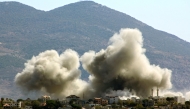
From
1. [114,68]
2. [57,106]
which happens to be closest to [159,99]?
[114,68]

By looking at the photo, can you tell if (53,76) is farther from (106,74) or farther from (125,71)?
(125,71)

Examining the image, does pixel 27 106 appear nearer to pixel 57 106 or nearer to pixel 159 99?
pixel 57 106

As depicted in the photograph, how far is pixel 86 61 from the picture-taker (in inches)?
3868

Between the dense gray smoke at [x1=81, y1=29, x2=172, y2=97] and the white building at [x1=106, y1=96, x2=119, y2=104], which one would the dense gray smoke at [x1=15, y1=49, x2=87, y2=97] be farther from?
the white building at [x1=106, y1=96, x2=119, y2=104]

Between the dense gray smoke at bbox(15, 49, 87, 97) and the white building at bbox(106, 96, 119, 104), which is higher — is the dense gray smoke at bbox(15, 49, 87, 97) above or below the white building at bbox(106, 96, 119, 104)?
above

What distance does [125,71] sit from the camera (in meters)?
93.9

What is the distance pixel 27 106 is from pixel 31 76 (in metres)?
11.2

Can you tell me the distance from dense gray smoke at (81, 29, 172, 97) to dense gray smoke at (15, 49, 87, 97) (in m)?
2.36

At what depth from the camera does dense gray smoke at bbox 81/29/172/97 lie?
92.8 meters

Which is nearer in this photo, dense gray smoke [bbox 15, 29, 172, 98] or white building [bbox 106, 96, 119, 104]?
white building [bbox 106, 96, 119, 104]

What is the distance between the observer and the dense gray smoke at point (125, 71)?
305 ft

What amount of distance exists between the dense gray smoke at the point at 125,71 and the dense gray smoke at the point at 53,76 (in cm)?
236

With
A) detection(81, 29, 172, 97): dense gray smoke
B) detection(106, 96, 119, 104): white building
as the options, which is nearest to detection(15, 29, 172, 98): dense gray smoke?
detection(81, 29, 172, 97): dense gray smoke

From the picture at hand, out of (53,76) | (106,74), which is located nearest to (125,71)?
(106,74)
